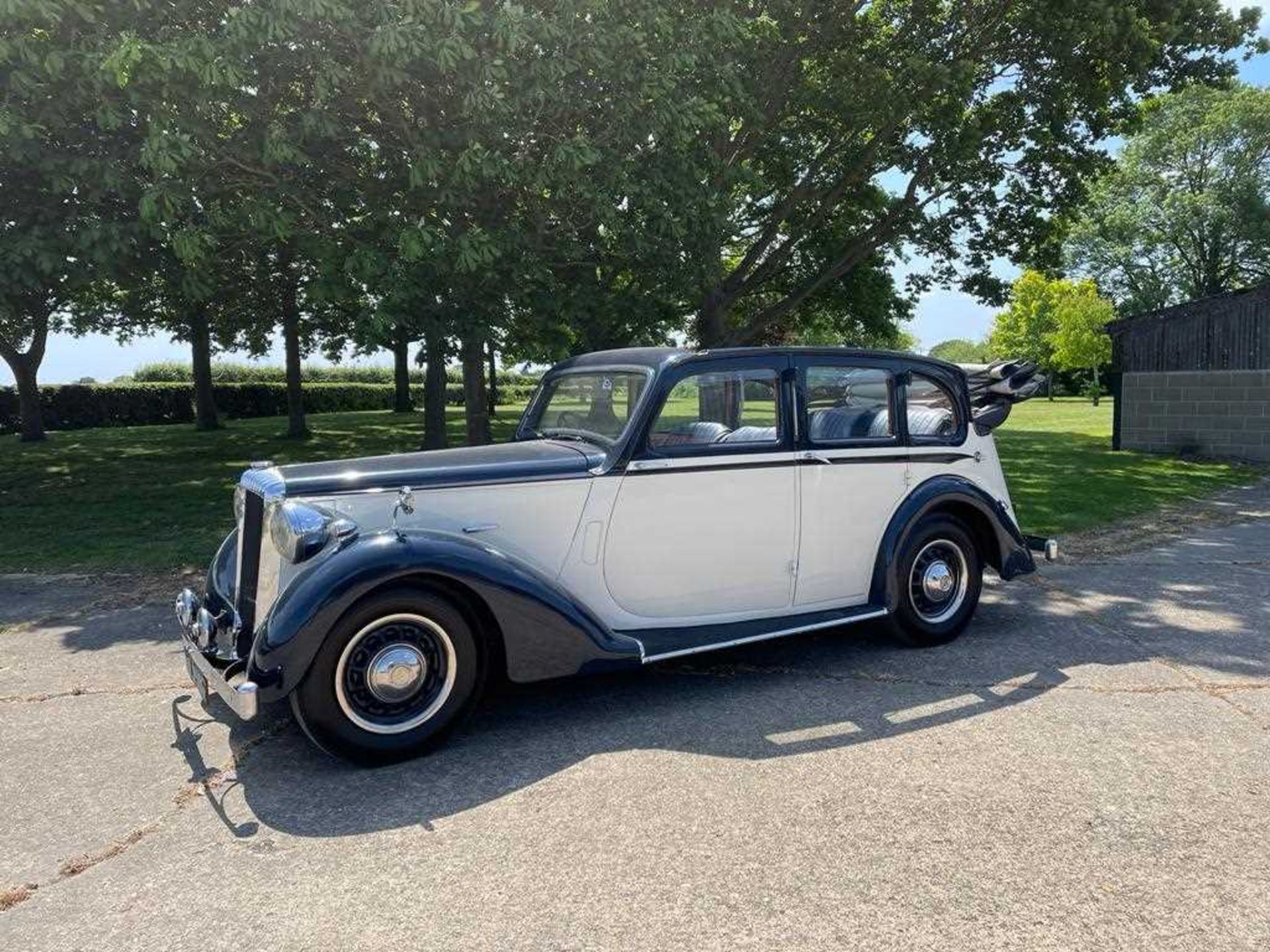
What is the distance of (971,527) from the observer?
213 inches

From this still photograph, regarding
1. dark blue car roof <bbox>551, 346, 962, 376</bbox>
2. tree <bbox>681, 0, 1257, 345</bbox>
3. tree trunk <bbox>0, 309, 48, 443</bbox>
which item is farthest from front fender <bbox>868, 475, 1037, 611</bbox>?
tree trunk <bbox>0, 309, 48, 443</bbox>

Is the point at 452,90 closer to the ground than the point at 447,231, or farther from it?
farther from it

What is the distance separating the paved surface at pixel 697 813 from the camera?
2.50 metres

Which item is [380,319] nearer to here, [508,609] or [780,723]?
[508,609]

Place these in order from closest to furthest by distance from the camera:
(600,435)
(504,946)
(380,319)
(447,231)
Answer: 1. (504,946)
2. (600,435)
3. (380,319)
4. (447,231)

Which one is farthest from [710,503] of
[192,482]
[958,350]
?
[958,350]

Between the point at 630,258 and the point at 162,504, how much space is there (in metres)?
7.00

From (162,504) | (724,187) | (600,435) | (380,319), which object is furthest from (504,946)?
(162,504)

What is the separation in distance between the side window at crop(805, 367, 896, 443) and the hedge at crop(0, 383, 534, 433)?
66.8ft

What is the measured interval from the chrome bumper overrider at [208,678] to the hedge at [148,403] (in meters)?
21.0

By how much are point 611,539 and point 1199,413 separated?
17.1 metres

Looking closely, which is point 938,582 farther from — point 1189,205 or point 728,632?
point 1189,205

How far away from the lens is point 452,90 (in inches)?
326

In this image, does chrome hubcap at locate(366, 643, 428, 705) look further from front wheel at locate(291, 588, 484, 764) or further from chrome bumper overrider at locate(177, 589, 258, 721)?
chrome bumper overrider at locate(177, 589, 258, 721)
